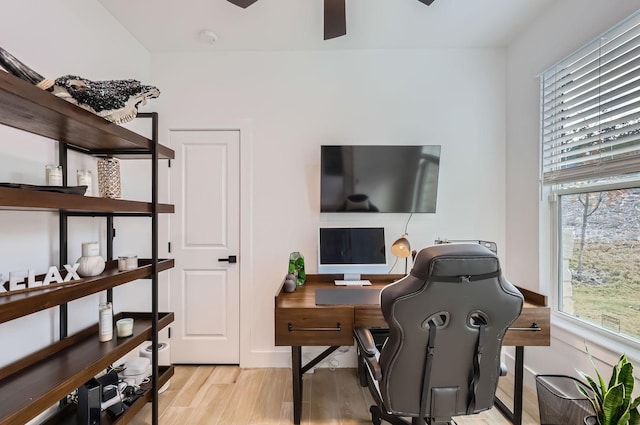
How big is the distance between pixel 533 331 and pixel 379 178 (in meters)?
1.42

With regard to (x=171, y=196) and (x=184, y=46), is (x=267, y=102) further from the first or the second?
(x=171, y=196)

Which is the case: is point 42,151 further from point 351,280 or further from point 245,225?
point 351,280

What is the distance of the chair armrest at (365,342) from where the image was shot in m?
1.46

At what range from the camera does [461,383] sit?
4.35 ft

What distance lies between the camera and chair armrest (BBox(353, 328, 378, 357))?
1.46 metres

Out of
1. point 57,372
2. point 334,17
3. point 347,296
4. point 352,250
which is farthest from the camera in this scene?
point 352,250

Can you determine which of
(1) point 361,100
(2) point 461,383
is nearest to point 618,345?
(2) point 461,383

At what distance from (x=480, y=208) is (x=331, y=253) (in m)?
1.37

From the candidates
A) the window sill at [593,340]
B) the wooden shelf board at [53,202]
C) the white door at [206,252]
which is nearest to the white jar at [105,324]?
the wooden shelf board at [53,202]

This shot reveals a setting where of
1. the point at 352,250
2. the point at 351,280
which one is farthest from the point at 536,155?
the point at 351,280

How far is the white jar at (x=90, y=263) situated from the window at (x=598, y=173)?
2879 mm

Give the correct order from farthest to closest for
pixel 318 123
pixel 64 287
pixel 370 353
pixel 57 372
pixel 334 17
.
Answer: pixel 318 123, pixel 334 17, pixel 370 353, pixel 57 372, pixel 64 287

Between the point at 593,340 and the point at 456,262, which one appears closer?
the point at 456,262

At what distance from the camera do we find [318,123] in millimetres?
2547
